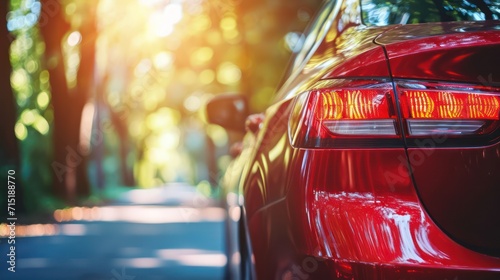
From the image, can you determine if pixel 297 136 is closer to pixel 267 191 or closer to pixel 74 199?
pixel 267 191

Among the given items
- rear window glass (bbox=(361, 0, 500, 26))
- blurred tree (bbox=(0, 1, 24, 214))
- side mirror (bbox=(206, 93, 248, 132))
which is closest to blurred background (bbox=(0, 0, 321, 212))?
blurred tree (bbox=(0, 1, 24, 214))

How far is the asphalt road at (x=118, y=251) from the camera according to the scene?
8.44m

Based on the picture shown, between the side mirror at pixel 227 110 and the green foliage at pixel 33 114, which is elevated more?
the side mirror at pixel 227 110

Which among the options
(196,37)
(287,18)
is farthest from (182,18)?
(287,18)

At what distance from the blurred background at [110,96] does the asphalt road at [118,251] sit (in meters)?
0.02

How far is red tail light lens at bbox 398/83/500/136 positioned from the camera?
2.18 metres

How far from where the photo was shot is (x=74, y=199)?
85.4 ft

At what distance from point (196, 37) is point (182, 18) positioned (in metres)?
0.93

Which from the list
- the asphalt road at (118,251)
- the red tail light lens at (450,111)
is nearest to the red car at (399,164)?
the red tail light lens at (450,111)

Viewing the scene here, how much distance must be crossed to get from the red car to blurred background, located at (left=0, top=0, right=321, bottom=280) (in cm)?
586

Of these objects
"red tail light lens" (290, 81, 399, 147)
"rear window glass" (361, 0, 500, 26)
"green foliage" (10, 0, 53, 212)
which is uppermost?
"rear window glass" (361, 0, 500, 26)

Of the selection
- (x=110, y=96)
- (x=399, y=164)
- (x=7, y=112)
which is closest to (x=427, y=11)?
(x=399, y=164)

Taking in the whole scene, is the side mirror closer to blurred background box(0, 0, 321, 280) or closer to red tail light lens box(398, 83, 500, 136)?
red tail light lens box(398, 83, 500, 136)

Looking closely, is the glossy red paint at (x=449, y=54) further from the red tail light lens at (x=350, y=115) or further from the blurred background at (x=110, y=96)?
the blurred background at (x=110, y=96)
